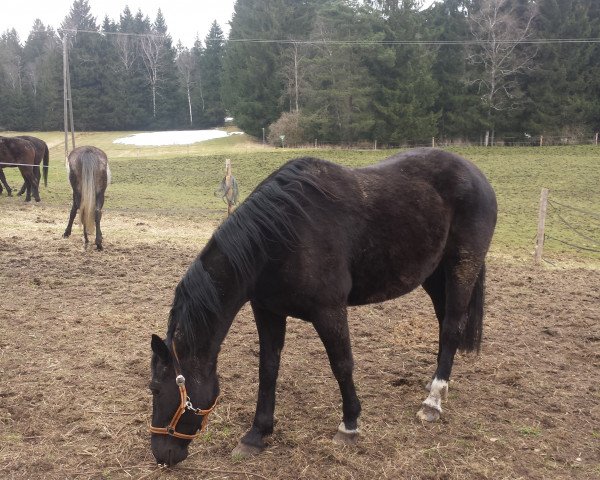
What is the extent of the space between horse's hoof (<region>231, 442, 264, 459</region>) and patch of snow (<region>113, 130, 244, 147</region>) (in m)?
36.7

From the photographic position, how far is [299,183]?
2.87 m

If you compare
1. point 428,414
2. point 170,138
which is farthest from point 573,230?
point 170,138

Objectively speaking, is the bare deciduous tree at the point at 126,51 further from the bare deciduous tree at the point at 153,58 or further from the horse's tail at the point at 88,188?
the horse's tail at the point at 88,188

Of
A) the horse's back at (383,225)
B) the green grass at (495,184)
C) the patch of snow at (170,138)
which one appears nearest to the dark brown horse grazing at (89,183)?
the green grass at (495,184)

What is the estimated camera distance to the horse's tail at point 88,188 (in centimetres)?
805

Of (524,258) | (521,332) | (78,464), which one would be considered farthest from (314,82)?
(78,464)

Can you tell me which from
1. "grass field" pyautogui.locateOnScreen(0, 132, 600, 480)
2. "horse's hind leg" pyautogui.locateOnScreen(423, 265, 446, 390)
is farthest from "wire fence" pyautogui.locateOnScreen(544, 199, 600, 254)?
"horse's hind leg" pyautogui.locateOnScreen(423, 265, 446, 390)

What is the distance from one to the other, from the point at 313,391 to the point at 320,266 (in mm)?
1376

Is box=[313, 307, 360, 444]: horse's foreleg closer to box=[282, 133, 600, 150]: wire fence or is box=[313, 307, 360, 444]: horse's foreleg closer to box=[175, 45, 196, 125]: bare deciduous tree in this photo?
box=[282, 133, 600, 150]: wire fence

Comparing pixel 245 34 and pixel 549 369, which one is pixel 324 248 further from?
pixel 245 34

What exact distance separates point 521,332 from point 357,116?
Result: 2546 cm

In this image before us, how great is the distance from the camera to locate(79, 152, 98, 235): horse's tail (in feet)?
26.4

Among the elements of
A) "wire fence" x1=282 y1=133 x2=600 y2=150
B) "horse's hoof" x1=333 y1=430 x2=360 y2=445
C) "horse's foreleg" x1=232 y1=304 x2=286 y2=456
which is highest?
"wire fence" x1=282 y1=133 x2=600 y2=150

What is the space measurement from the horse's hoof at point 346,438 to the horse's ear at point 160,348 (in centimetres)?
123
